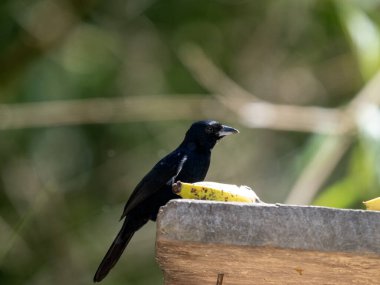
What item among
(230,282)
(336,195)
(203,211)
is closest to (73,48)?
(336,195)

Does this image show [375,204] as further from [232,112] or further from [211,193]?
[232,112]

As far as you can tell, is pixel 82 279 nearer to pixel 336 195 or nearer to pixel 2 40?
pixel 2 40

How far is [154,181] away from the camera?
14.4 feet

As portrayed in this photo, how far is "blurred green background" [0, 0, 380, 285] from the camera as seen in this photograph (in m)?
7.30

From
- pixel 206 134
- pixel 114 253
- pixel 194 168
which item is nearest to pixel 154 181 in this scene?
pixel 194 168

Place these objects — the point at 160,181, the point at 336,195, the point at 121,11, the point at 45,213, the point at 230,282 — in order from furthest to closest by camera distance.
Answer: the point at 121,11 < the point at 45,213 < the point at 336,195 < the point at 160,181 < the point at 230,282

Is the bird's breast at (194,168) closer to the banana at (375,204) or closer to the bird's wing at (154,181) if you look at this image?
the bird's wing at (154,181)

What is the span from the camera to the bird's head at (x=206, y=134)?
485 centimetres

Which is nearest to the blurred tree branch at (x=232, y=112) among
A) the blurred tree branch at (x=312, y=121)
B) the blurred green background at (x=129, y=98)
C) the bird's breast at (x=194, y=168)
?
the blurred tree branch at (x=312, y=121)

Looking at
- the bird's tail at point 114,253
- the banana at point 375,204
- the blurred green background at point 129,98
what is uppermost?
the banana at point 375,204

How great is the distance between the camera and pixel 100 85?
303 inches

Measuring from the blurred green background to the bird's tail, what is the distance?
204cm

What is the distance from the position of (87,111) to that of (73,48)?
58.0 inches

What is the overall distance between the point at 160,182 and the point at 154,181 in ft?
0.09
